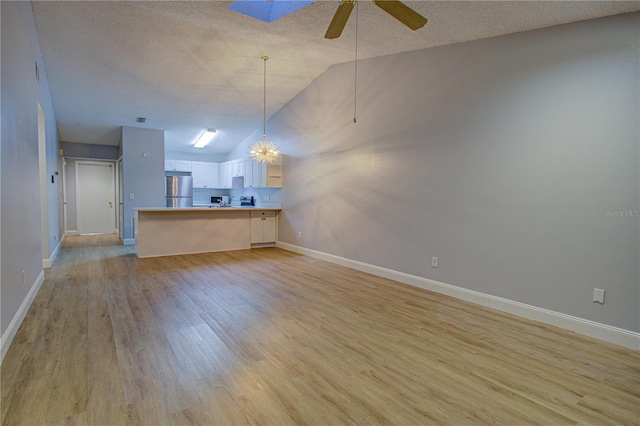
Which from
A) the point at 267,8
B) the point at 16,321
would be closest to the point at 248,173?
the point at 267,8

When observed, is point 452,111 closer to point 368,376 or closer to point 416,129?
point 416,129

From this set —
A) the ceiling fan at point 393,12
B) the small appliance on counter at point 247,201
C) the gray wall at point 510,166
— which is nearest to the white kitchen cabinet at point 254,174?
the small appliance on counter at point 247,201

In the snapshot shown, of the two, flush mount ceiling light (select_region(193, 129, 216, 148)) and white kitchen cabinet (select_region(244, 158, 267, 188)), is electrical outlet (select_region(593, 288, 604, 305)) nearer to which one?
white kitchen cabinet (select_region(244, 158, 267, 188))

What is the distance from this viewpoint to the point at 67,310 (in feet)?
10.1

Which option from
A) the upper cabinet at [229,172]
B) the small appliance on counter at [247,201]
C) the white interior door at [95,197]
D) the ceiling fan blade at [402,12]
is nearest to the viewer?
the ceiling fan blade at [402,12]

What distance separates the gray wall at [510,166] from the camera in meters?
2.57

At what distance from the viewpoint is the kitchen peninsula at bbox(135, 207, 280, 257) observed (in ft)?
18.7

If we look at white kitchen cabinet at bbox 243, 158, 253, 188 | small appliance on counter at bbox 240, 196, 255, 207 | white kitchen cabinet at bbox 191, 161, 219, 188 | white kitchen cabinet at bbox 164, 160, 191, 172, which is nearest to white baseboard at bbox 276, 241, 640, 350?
white kitchen cabinet at bbox 243, 158, 253, 188

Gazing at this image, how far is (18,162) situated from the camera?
2781mm

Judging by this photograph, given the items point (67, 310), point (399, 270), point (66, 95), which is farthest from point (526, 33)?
point (66, 95)

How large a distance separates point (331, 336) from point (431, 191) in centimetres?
222

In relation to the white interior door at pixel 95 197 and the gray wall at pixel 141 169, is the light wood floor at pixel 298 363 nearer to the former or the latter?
the gray wall at pixel 141 169

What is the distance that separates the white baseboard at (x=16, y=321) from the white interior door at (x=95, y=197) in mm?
6284

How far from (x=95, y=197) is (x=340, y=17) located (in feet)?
30.7
